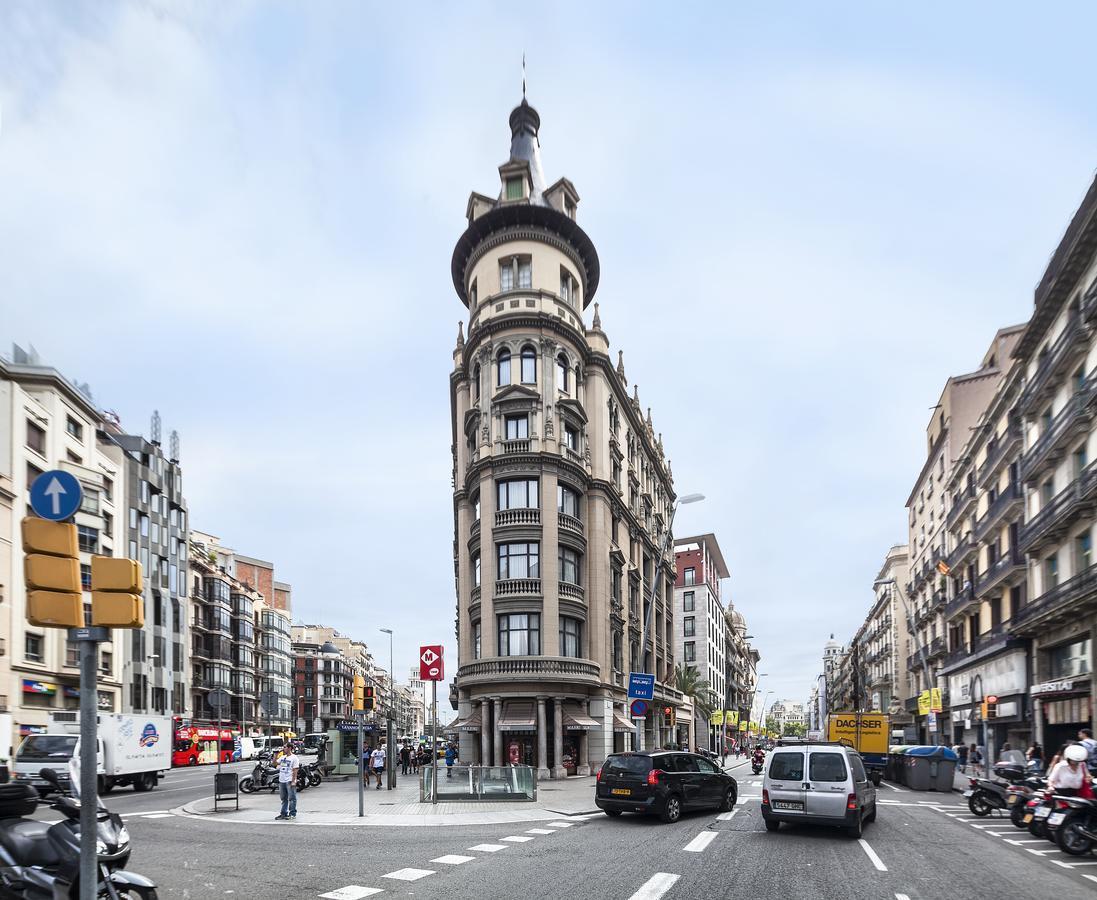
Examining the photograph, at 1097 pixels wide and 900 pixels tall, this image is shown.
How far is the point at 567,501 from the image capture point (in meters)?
38.1

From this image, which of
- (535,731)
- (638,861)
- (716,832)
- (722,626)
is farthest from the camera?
(722,626)

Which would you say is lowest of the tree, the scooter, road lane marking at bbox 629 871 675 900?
the tree

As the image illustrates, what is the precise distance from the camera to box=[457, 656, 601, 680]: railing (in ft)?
113

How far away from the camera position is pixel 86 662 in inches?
262

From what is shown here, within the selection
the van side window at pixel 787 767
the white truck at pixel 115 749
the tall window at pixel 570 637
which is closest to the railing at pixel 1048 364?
the van side window at pixel 787 767

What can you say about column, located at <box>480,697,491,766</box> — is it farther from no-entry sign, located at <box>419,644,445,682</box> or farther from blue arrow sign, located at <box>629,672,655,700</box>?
no-entry sign, located at <box>419,644,445,682</box>

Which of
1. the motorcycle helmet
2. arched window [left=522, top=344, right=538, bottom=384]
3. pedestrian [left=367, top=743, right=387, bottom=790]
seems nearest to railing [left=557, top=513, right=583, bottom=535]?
arched window [left=522, top=344, right=538, bottom=384]

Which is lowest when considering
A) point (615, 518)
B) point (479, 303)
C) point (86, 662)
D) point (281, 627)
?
point (281, 627)

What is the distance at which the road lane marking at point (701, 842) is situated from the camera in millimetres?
13445

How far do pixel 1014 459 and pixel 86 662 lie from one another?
3893 cm

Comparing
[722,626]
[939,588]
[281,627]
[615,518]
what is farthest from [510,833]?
[281,627]

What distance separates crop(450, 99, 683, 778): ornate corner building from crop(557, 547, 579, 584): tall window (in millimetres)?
99

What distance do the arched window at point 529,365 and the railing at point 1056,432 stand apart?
20250 mm

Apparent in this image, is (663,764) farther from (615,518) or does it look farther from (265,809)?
(615,518)
